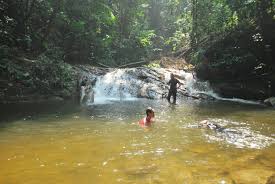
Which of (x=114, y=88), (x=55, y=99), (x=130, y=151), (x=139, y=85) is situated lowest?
(x=130, y=151)

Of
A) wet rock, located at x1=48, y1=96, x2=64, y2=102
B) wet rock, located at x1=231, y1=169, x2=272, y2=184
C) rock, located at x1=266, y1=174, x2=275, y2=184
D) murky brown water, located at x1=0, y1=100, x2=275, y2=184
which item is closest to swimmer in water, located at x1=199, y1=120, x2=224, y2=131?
murky brown water, located at x1=0, y1=100, x2=275, y2=184

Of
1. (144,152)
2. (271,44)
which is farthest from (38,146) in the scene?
(271,44)

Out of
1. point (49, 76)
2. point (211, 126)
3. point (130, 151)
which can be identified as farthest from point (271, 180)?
point (49, 76)

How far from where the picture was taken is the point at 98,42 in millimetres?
28312

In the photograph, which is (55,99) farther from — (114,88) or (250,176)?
(250,176)

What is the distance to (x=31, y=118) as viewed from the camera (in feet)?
42.5

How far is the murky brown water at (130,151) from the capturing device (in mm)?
6301

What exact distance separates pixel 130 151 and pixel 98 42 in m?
21.2

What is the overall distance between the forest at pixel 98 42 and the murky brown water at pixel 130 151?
23.3 feet

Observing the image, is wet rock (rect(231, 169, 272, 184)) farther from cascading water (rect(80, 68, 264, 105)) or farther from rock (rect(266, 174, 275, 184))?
cascading water (rect(80, 68, 264, 105))

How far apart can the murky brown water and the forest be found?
7101mm

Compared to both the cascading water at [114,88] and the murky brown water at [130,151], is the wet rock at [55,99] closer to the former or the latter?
the cascading water at [114,88]

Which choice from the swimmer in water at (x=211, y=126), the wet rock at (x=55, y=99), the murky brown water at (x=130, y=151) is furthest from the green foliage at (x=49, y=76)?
the swimmer in water at (x=211, y=126)

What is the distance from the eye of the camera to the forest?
2017cm
